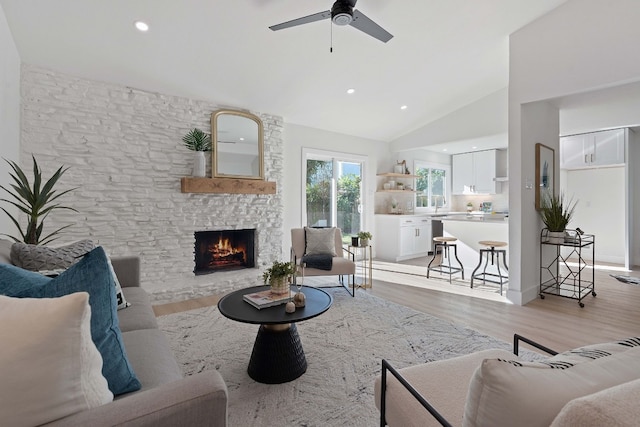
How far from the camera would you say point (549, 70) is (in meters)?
3.53

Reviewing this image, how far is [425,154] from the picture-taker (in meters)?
7.45

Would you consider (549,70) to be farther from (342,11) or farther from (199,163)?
(199,163)

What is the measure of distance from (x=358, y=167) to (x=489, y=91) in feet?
8.67

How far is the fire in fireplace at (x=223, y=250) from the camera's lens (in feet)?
15.0

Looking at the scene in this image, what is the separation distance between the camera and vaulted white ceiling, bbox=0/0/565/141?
9.43 ft

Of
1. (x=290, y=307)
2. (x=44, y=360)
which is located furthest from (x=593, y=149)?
(x=44, y=360)

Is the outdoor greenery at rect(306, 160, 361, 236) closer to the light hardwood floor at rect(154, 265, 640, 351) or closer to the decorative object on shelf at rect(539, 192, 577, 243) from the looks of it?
the light hardwood floor at rect(154, 265, 640, 351)

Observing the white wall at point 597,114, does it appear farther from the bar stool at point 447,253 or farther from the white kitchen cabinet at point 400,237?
the white kitchen cabinet at point 400,237

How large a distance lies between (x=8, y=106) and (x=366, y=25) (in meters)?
3.21

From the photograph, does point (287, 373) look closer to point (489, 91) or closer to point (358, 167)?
point (358, 167)

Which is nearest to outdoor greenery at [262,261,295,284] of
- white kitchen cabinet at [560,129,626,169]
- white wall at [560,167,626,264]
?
white wall at [560,167,626,264]

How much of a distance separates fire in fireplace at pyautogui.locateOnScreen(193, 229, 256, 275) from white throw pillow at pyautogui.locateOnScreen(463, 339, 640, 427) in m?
4.34

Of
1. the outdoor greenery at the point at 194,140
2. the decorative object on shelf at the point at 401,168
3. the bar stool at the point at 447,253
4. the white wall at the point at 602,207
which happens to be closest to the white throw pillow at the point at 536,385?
the outdoor greenery at the point at 194,140

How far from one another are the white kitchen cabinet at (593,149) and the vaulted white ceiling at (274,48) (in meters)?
2.24
